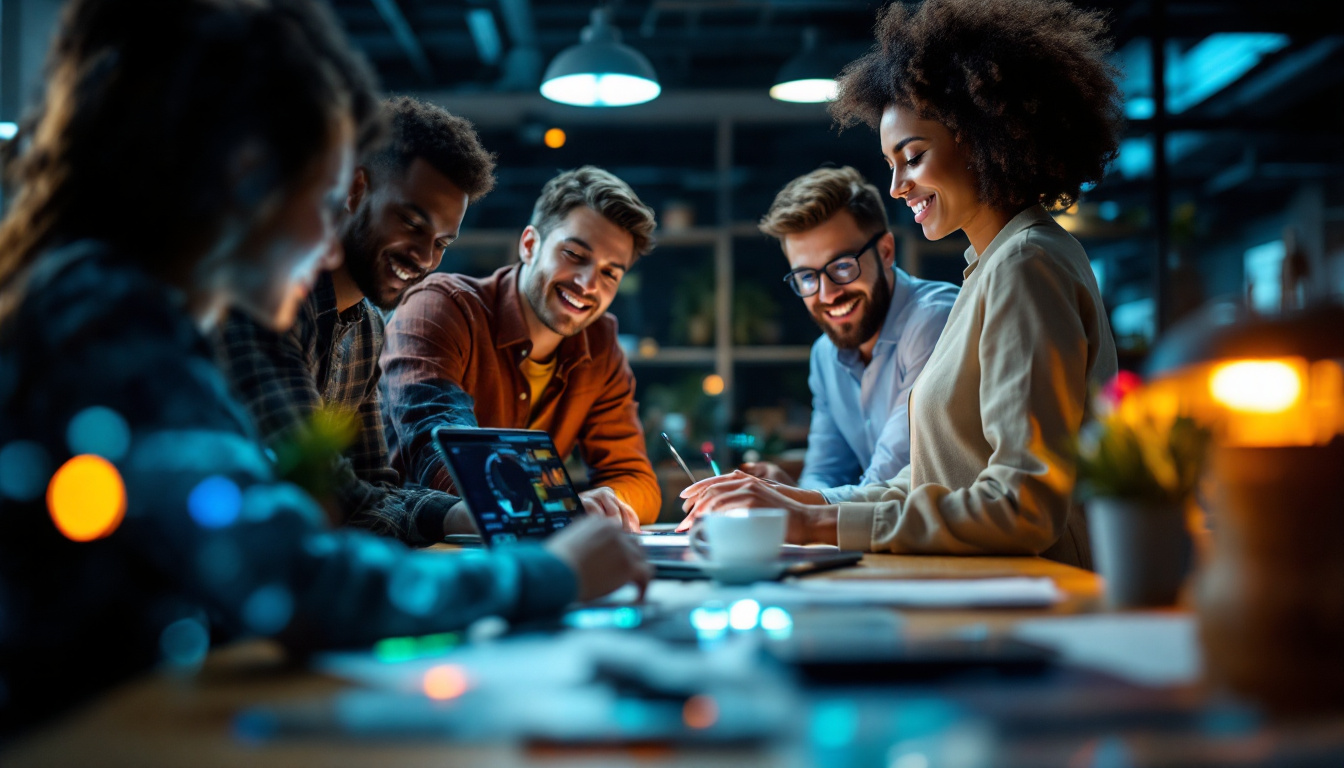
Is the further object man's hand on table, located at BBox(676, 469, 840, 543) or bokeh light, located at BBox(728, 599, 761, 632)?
man's hand on table, located at BBox(676, 469, 840, 543)

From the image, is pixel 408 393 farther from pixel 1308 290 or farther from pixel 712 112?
pixel 712 112

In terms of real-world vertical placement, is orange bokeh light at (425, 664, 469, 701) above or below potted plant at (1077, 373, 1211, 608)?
below

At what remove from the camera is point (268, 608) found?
701 millimetres

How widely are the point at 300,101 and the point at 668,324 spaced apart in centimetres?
594

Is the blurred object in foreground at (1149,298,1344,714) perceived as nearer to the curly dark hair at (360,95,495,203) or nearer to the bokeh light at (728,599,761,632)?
the bokeh light at (728,599,761,632)

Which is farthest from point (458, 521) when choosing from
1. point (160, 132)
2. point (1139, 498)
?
point (1139, 498)

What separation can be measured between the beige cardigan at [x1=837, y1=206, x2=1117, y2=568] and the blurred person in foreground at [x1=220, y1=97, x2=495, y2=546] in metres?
0.71

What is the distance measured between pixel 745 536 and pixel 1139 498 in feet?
1.33

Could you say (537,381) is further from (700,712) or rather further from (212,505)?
(700,712)

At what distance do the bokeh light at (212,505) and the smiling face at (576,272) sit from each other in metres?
1.95

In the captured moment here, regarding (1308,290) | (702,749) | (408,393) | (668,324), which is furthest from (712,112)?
(702,749)

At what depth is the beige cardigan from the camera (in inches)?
53.6

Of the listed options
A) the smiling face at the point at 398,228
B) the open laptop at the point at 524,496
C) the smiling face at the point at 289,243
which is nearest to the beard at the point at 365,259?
the smiling face at the point at 398,228

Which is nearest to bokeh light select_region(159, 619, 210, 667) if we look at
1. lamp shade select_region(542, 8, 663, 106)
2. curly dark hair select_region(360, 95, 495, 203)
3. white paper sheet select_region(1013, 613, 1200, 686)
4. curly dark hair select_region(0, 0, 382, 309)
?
curly dark hair select_region(0, 0, 382, 309)
